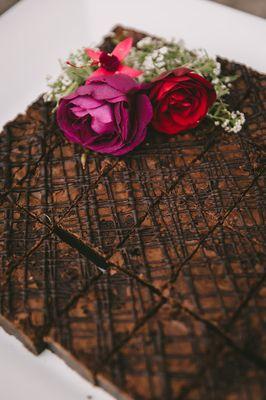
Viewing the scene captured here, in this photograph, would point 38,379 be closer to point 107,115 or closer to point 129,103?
point 107,115

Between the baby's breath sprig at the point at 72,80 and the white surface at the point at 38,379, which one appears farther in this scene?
the baby's breath sprig at the point at 72,80

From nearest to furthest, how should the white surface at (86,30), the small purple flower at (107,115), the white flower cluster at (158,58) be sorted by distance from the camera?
the small purple flower at (107,115), the white flower cluster at (158,58), the white surface at (86,30)

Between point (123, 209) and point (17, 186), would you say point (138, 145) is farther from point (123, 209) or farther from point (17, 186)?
point (17, 186)

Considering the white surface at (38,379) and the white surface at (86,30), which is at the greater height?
the white surface at (86,30)

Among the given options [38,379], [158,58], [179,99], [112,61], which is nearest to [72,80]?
[112,61]

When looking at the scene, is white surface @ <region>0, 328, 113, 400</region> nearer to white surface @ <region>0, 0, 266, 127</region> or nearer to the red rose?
the red rose

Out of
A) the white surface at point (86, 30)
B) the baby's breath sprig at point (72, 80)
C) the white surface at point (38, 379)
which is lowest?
the white surface at point (38, 379)

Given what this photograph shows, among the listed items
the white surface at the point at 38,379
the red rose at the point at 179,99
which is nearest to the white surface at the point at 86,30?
the red rose at the point at 179,99

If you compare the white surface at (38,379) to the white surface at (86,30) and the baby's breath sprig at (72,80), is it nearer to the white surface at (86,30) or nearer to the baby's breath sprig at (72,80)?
the baby's breath sprig at (72,80)

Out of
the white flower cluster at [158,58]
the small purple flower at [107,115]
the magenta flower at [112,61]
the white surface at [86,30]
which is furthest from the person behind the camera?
the white surface at [86,30]
